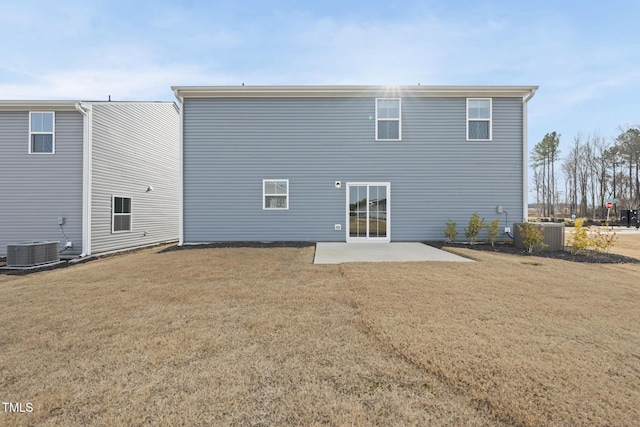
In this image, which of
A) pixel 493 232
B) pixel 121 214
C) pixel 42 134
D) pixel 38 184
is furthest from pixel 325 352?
pixel 42 134

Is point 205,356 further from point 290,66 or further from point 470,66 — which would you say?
point 470,66

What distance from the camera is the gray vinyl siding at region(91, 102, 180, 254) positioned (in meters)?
9.66

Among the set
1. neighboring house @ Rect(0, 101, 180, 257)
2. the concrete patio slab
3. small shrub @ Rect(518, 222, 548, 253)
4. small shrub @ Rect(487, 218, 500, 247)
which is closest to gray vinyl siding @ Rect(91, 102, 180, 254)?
neighboring house @ Rect(0, 101, 180, 257)

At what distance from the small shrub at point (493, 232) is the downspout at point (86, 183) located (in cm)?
1283

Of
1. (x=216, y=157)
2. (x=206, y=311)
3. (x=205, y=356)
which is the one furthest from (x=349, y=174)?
(x=205, y=356)

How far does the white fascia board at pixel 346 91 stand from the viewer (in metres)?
9.52

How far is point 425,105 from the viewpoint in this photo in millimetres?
9891

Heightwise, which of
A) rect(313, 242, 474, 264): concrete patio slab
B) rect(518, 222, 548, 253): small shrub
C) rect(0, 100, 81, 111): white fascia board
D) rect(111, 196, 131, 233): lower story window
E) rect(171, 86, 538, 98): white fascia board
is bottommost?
rect(313, 242, 474, 264): concrete patio slab

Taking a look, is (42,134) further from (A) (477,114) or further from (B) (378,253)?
(A) (477,114)

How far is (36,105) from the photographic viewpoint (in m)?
9.05

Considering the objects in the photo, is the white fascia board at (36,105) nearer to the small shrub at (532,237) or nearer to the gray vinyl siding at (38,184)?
the gray vinyl siding at (38,184)

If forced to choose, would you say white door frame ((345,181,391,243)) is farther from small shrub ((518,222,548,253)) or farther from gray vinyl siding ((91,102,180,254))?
gray vinyl siding ((91,102,180,254))

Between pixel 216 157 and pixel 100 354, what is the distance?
8.06 m

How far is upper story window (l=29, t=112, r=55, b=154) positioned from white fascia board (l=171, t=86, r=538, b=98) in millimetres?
4115
